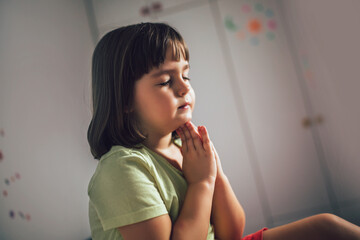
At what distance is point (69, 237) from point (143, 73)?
111 cm

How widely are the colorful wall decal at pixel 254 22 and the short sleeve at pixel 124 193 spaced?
166 centimetres

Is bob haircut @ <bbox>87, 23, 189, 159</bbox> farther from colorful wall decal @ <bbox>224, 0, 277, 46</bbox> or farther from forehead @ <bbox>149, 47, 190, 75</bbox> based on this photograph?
colorful wall decal @ <bbox>224, 0, 277, 46</bbox>

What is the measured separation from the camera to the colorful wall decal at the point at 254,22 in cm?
211

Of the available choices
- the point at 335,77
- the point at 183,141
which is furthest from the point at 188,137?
the point at 335,77

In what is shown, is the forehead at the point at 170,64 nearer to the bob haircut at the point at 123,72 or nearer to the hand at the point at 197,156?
the bob haircut at the point at 123,72

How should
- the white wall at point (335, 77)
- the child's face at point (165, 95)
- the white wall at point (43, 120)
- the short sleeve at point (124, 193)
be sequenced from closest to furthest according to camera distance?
the short sleeve at point (124, 193), the child's face at point (165, 95), the white wall at point (43, 120), the white wall at point (335, 77)

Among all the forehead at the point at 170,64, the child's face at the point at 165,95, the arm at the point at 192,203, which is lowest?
Answer: the arm at the point at 192,203

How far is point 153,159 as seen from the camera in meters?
0.81

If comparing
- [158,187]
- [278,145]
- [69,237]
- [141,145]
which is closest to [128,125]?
[141,145]

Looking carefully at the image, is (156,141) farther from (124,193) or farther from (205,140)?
→ (124,193)

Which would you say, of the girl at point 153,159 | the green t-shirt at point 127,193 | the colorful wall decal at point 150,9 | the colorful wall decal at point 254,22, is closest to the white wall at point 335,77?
the colorful wall decal at point 254,22

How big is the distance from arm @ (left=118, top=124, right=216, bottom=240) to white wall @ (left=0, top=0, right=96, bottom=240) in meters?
0.80

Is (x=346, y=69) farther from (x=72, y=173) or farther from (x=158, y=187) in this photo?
(x=72, y=173)

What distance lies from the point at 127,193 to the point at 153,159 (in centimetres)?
17
